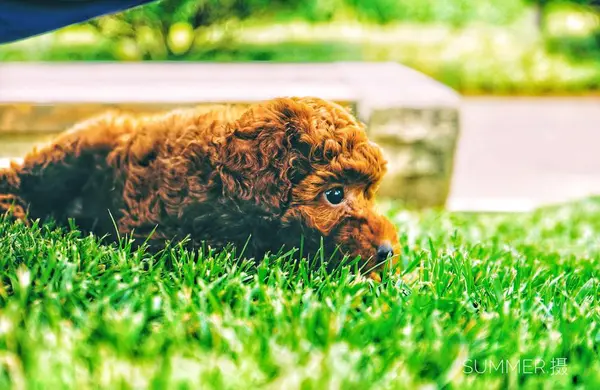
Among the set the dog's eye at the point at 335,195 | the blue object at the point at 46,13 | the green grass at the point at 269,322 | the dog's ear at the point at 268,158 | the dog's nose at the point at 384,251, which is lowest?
the green grass at the point at 269,322

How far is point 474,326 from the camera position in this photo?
7.59ft

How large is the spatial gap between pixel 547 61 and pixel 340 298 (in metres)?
12.0

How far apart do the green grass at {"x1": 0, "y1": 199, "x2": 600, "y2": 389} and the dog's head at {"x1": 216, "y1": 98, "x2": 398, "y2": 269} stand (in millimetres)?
135

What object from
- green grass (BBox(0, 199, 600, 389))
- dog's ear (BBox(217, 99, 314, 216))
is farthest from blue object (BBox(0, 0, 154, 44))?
green grass (BBox(0, 199, 600, 389))

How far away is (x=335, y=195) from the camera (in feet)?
8.09

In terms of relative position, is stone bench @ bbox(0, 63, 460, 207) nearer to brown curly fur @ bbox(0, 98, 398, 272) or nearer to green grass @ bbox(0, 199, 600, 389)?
brown curly fur @ bbox(0, 98, 398, 272)

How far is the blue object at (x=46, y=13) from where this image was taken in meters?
2.53

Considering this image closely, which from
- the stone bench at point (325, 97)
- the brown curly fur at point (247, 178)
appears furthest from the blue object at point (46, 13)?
the stone bench at point (325, 97)

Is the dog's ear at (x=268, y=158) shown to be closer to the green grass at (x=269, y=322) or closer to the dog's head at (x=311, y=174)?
the dog's head at (x=311, y=174)

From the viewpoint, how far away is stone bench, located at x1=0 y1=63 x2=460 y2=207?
14.5ft

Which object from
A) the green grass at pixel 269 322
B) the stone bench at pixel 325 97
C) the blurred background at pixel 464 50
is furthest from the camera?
the blurred background at pixel 464 50

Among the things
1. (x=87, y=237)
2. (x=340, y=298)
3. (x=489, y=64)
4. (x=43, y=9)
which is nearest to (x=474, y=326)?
(x=340, y=298)

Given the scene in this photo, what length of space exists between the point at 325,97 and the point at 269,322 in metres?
2.22

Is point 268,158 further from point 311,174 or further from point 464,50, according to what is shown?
point 464,50
